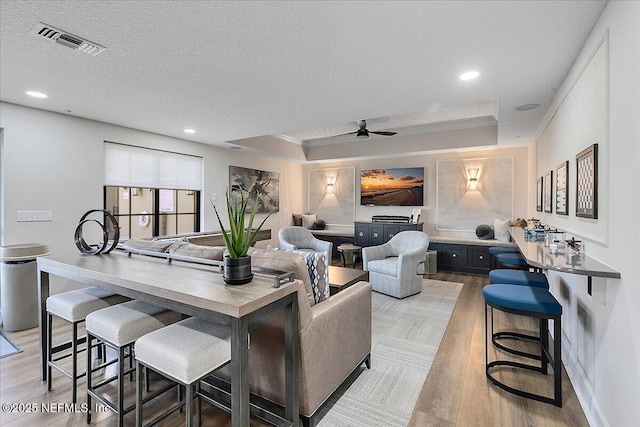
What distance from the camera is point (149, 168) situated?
15.2 feet

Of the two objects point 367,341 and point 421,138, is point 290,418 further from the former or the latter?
point 421,138

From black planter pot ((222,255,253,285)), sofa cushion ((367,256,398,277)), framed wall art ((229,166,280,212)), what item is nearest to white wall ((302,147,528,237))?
framed wall art ((229,166,280,212))

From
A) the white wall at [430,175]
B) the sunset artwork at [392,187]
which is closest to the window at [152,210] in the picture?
the white wall at [430,175]

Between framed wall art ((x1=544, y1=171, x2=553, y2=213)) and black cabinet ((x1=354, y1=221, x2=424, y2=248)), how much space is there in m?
2.67

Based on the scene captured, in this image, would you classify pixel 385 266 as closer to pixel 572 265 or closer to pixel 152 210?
pixel 572 265

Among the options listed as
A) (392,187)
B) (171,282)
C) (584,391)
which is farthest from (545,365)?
(392,187)

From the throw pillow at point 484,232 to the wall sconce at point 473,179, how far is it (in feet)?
2.62

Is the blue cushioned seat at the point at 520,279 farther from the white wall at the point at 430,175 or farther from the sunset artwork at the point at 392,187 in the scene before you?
the sunset artwork at the point at 392,187

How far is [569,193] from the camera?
95.0 inches

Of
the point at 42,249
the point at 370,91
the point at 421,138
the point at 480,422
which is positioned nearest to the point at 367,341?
the point at 480,422

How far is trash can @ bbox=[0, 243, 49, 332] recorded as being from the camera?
123 inches

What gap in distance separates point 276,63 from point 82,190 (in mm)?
3218

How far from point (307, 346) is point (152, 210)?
4.10m

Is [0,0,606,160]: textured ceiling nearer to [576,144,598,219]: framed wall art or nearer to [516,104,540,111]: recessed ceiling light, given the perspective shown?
[516,104,540,111]: recessed ceiling light
